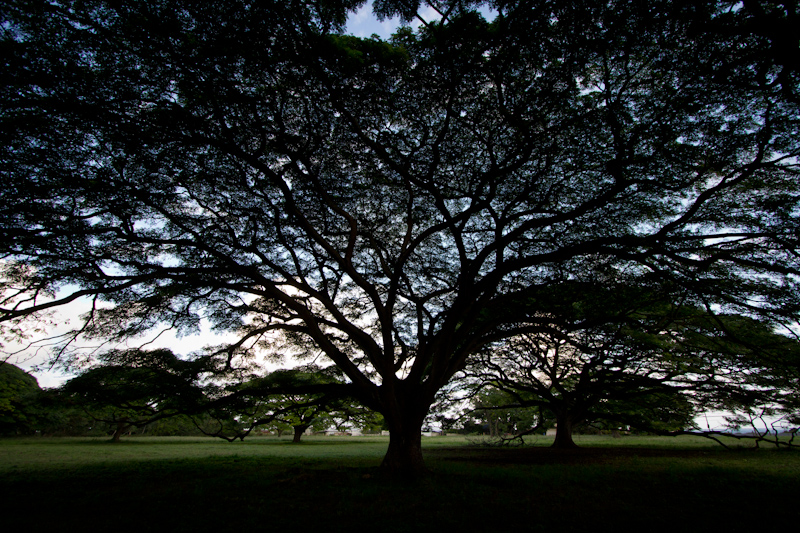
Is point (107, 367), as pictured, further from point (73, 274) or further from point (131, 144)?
point (131, 144)

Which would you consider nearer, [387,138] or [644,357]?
[387,138]

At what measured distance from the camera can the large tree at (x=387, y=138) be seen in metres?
4.93

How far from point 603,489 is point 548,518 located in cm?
259

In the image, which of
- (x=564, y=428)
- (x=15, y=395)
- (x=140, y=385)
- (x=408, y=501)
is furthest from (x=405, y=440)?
(x=15, y=395)

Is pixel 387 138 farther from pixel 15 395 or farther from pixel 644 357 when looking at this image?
pixel 15 395

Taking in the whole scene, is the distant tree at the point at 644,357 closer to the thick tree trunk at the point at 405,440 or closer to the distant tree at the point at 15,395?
the thick tree trunk at the point at 405,440

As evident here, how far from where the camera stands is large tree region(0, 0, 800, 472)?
4930 mm

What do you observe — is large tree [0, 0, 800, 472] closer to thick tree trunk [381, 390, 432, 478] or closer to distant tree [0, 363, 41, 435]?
thick tree trunk [381, 390, 432, 478]

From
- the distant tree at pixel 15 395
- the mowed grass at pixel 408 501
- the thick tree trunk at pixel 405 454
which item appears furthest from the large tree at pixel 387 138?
the distant tree at pixel 15 395

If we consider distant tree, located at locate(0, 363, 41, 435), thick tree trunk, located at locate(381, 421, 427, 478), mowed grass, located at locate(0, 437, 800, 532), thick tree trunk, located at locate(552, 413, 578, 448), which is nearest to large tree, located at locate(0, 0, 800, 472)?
thick tree trunk, located at locate(381, 421, 427, 478)

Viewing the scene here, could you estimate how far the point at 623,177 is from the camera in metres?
6.15

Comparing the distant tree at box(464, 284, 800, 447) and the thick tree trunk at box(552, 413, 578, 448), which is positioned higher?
the distant tree at box(464, 284, 800, 447)

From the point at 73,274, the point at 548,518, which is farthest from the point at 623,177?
the point at 73,274

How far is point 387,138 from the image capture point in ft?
22.7
